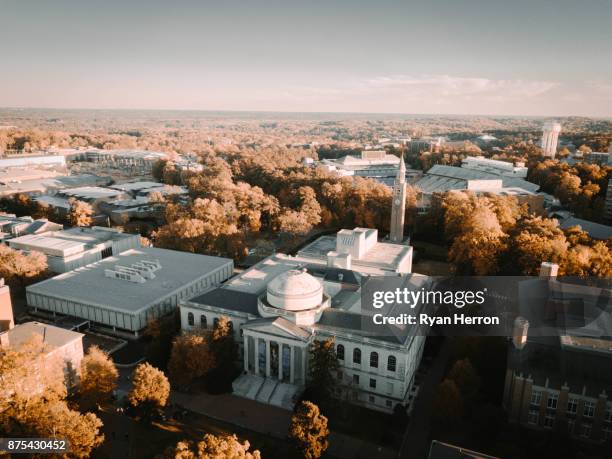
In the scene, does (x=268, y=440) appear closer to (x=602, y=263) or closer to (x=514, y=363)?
(x=514, y=363)

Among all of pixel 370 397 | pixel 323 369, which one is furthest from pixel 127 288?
pixel 370 397

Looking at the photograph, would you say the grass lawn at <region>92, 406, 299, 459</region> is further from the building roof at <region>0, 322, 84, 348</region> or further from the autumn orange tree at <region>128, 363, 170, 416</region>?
the building roof at <region>0, 322, 84, 348</region>

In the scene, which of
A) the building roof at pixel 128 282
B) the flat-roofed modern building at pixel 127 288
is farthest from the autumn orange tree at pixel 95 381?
the building roof at pixel 128 282

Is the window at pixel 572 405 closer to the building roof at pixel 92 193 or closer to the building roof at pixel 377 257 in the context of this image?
the building roof at pixel 377 257

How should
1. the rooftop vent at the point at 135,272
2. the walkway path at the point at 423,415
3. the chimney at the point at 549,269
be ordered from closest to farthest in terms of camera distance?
the walkway path at the point at 423,415
the chimney at the point at 549,269
the rooftop vent at the point at 135,272

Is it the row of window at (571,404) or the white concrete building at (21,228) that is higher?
the white concrete building at (21,228)

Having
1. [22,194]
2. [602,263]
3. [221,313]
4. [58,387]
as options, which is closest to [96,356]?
[58,387]

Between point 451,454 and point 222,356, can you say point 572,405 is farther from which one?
point 222,356
